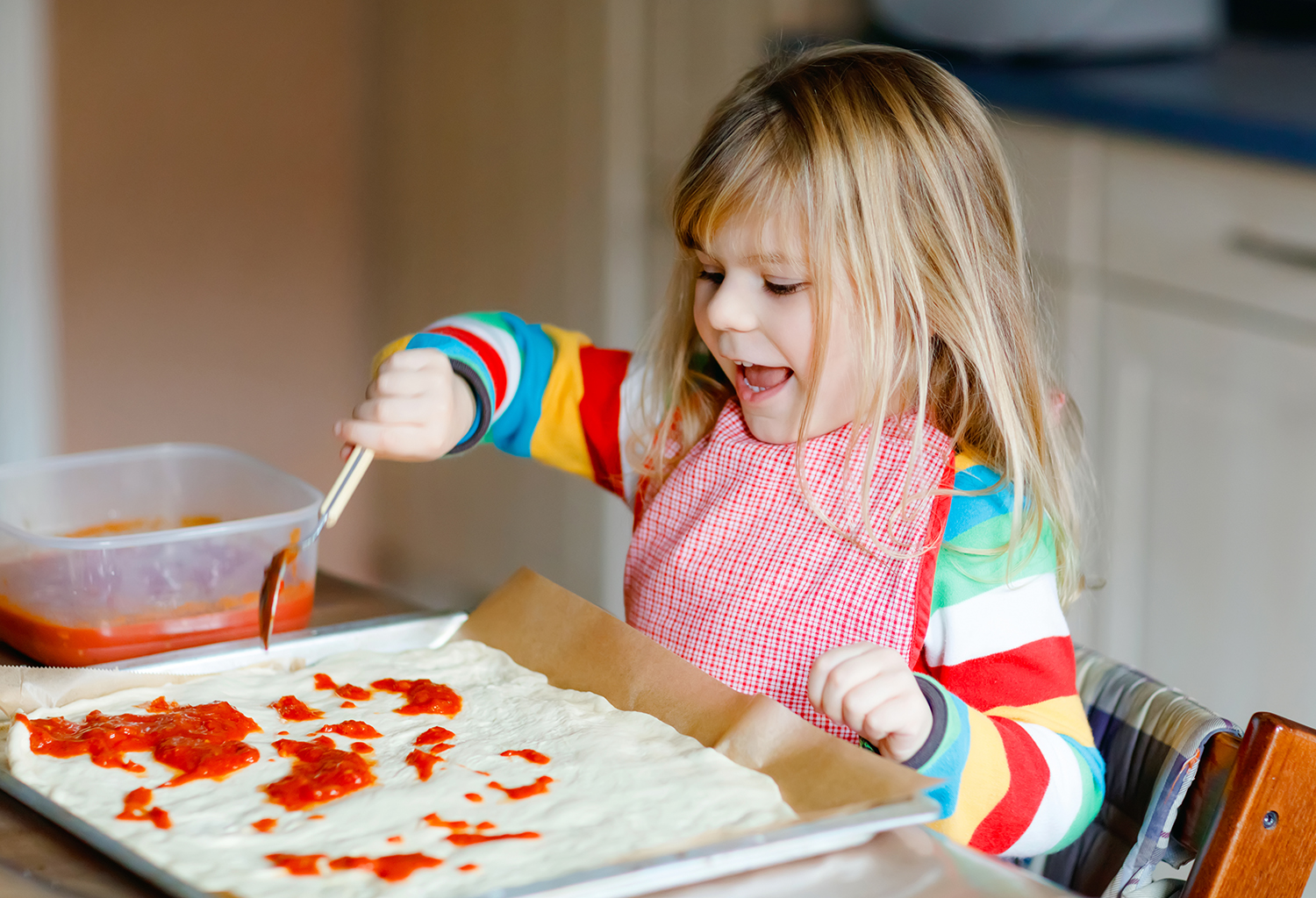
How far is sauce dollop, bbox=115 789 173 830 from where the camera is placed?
2.31 ft

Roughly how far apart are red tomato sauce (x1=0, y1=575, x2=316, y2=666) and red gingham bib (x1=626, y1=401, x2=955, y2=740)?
28cm

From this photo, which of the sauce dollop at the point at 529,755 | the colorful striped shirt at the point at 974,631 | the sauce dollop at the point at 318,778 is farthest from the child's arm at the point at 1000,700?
the sauce dollop at the point at 318,778

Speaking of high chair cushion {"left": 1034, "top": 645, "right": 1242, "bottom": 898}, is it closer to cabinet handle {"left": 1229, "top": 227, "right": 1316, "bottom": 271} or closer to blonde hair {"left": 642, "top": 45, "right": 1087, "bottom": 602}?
blonde hair {"left": 642, "top": 45, "right": 1087, "bottom": 602}

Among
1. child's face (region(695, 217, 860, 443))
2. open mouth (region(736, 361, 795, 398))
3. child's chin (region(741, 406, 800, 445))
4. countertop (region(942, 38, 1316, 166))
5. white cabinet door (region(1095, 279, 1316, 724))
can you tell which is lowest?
white cabinet door (region(1095, 279, 1316, 724))

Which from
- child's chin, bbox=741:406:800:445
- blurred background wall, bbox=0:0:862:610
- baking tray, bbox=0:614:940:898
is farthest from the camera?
blurred background wall, bbox=0:0:862:610

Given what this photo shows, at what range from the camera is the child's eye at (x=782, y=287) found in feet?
3.24

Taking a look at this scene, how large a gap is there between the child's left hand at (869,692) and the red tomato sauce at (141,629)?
1.45 feet

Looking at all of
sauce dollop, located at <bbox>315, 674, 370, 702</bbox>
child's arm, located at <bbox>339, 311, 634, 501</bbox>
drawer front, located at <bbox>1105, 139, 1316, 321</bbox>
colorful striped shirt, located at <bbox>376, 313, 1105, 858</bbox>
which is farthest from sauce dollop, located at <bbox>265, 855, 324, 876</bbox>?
drawer front, located at <bbox>1105, 139, 1316, 321</bbox>

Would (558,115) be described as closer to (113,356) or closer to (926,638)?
(113,356)

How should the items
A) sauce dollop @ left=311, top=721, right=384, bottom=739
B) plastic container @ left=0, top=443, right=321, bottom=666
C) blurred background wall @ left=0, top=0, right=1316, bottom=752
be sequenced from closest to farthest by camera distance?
sauce dollop @ left=311, top=721, right=384, bottom=739 → plastic container @ left=0, top=443, right=321, bottom=666 → blurred background wall @ left=0, top=0, right=1316, bottom=752

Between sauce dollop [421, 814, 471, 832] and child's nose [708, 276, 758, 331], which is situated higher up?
child's nose [708, 276, 758, 331]

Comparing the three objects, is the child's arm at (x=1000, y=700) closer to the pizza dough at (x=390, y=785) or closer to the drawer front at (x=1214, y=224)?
the pizza dough at (x=390, y=785)

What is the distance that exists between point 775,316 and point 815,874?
18.0 inches

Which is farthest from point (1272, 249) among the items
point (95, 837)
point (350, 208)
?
point (350, 208)
